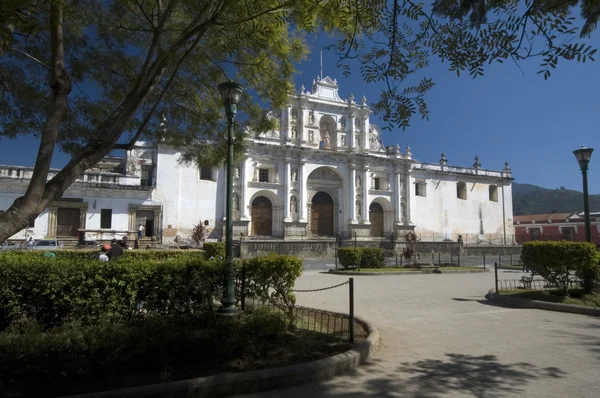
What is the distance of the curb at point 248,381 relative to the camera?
3276mm

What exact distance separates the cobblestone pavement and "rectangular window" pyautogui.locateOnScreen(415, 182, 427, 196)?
26.7 m

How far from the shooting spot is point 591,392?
360 cm

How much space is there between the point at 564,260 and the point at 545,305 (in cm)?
116

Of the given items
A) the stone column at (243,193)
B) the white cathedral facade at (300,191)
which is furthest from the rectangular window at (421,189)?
the stone column at (243,193)

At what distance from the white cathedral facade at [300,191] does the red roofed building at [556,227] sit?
26.8ft

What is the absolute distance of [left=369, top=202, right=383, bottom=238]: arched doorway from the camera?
32750 millimetres

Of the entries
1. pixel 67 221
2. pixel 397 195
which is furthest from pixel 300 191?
pixel 67 221

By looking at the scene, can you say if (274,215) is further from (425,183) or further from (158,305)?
(158,305)

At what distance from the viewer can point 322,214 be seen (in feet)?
102

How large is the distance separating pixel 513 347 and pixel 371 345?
192cm

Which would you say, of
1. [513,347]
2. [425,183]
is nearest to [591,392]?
[513,347]

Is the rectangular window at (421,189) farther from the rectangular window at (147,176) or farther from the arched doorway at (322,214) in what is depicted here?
the rectangular window at (147,176)

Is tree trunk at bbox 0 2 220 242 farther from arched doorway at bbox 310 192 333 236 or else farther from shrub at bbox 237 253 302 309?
arched doorway at bbox 310 192 333 236

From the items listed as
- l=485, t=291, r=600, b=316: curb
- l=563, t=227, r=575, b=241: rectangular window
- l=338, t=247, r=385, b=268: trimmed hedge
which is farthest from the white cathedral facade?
l=485, t=291, r=600, b=316: curb
